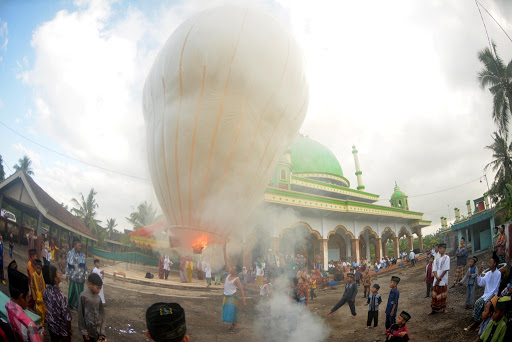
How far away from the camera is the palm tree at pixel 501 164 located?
18.8 m

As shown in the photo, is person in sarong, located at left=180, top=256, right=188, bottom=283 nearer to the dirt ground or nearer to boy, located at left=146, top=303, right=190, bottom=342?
the dirt ground

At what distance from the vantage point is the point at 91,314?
351cm

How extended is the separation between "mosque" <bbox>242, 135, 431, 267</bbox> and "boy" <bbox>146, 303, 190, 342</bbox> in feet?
25.3

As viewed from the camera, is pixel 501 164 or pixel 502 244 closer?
pixel 502 244

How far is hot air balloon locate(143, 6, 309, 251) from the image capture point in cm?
429

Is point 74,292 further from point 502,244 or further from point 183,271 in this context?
point 502,244

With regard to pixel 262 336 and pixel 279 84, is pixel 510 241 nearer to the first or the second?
pixel 262 336

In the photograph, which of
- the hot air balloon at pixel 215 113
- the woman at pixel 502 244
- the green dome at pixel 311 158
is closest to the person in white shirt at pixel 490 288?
the woman at pixel 502 244

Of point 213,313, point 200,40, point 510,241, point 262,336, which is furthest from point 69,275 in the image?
point 510,241

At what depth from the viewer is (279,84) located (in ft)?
15.4

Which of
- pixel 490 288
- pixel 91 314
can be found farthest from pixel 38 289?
pixel 490 288

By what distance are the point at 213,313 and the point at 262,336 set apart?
1.37m

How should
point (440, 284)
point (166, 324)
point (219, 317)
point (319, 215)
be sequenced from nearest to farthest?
point (166, 324) → point (440, 284) → point (219, 317) → point (319, 215)

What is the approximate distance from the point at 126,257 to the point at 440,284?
8.98m
